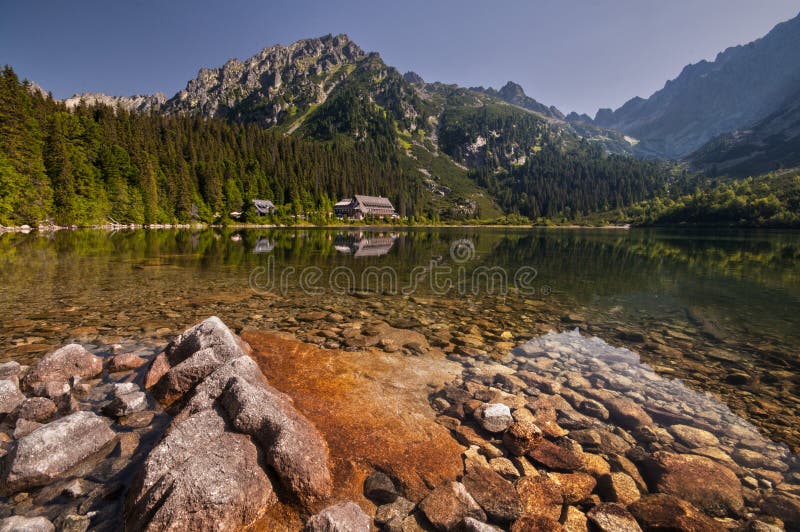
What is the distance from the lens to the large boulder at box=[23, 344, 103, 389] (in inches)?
275

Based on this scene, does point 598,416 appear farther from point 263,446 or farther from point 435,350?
point 263,446

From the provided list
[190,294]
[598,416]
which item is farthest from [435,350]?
[190,294]

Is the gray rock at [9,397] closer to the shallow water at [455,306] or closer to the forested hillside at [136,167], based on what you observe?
the shallow water at [455,306]

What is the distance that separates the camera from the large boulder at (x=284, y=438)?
14.6ft

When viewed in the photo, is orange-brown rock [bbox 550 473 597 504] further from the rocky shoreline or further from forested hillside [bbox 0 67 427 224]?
forested hillside [bbox 0 67 427 224]

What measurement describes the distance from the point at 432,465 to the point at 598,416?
13.6 feet

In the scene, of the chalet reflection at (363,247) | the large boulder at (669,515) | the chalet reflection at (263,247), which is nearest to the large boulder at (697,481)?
the large boulder at (669,515)

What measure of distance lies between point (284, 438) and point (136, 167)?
98288mm

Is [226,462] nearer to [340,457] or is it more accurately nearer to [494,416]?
[340,457]

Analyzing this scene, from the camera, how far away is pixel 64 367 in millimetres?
7316

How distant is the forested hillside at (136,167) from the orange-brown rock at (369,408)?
6631 centimetres

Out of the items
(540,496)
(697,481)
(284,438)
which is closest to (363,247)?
(284,438)

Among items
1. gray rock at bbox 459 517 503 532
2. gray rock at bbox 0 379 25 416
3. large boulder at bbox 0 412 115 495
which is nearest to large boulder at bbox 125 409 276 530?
large boulder at bbox 0 412 115 495

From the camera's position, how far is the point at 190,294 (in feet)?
53.5
